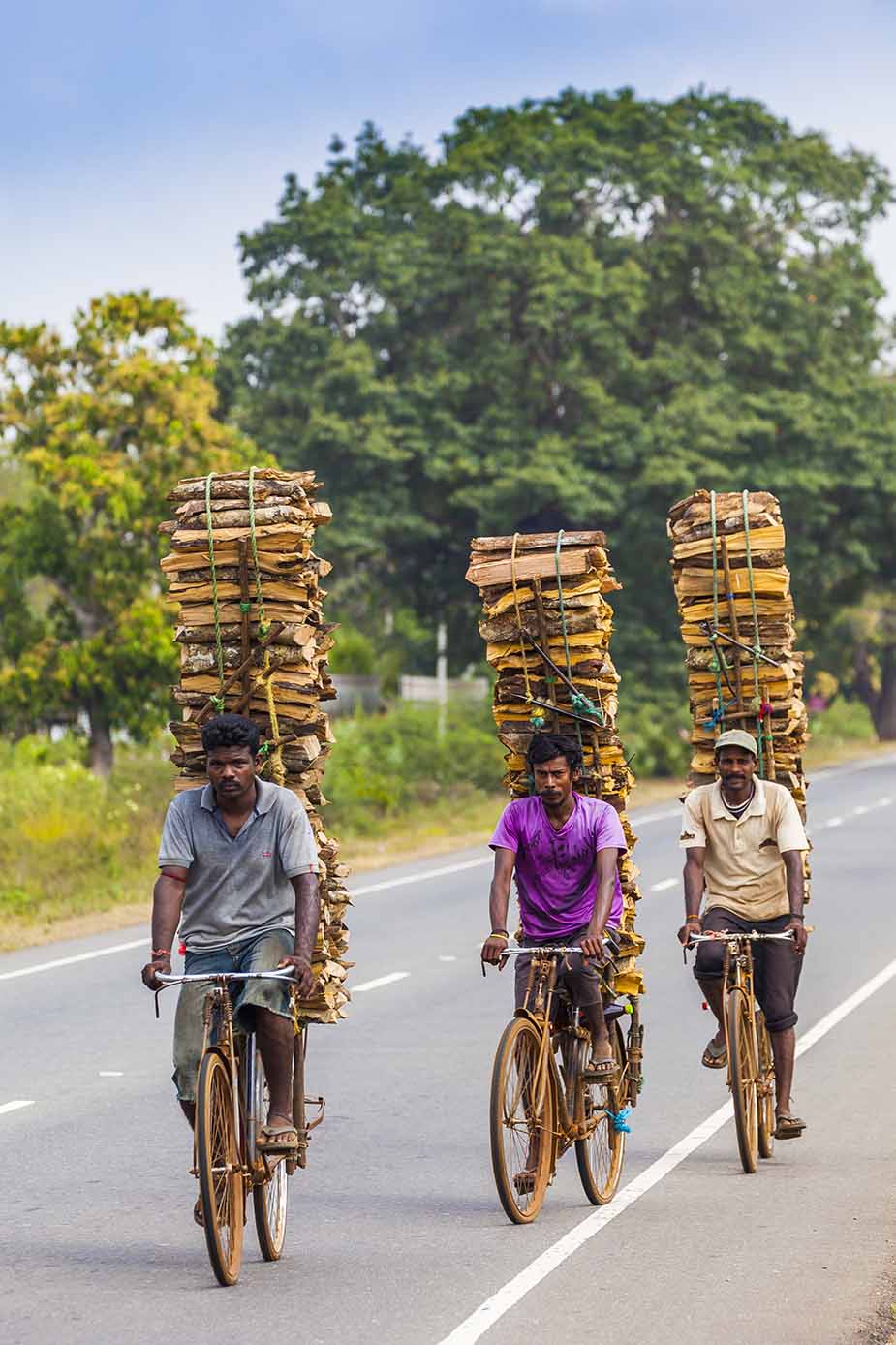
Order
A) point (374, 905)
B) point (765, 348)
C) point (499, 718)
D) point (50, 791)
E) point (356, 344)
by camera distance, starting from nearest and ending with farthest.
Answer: point (499, 718) < point (374, 905) < point (50, 791) < point (356, 344) < point (765, 348)

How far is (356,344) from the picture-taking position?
42.1 meters

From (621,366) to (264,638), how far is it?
116ft

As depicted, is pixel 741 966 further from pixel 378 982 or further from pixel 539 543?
pixel 378 982

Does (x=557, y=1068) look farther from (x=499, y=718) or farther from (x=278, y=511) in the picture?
(x=278, y=511)

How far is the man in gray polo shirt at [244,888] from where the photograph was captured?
24.4 feet

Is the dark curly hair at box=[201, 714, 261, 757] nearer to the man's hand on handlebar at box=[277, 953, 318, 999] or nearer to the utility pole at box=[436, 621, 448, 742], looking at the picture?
the man's hand on handlebar at box=[277, 953, 318, 999]

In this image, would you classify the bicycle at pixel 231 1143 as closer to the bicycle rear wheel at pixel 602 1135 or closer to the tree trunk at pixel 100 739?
the bicycle rear wheel at pixel 602 1135

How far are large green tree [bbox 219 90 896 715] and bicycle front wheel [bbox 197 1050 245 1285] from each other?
34.5m

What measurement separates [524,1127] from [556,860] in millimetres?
1084

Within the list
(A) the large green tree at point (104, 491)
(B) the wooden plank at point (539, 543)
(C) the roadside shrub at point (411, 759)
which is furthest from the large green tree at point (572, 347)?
(B) the wooden plank at point (539, 543)

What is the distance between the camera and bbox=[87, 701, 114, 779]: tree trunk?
33094 millimetres

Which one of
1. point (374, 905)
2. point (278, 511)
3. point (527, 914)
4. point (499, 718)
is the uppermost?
point (278, 511)

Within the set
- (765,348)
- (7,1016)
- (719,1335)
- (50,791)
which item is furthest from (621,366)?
(719,1335)

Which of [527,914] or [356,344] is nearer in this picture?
[527,914]
